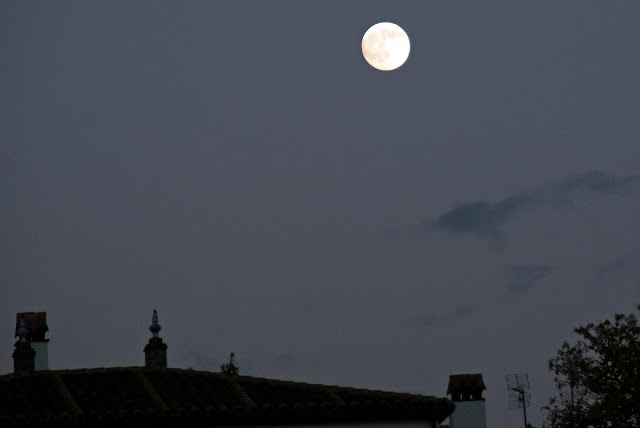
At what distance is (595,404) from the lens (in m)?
45.4

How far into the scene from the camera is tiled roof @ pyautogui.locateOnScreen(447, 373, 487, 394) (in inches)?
963

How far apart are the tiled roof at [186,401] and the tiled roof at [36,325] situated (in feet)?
12.3

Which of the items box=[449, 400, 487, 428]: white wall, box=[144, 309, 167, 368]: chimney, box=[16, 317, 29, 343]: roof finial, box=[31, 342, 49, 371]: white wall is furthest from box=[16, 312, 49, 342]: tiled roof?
box=[449, 400, 487, 428]: white wall

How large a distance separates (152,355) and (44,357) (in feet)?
11.8

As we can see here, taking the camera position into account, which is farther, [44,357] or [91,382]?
[44,357]

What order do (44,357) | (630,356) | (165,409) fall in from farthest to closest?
(630,356) → (44,357) → (165,409)

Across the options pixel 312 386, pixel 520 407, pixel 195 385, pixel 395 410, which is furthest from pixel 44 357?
pixel 520 407

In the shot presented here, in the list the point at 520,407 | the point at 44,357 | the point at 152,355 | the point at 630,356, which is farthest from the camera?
the point at 520,407

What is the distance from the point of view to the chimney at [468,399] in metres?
24.4

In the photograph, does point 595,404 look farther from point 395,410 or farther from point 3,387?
point 3,387

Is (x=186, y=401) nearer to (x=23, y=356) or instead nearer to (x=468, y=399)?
(x=23, y=356)

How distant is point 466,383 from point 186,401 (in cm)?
684

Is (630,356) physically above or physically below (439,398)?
above

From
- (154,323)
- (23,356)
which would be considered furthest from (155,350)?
(23,356)
